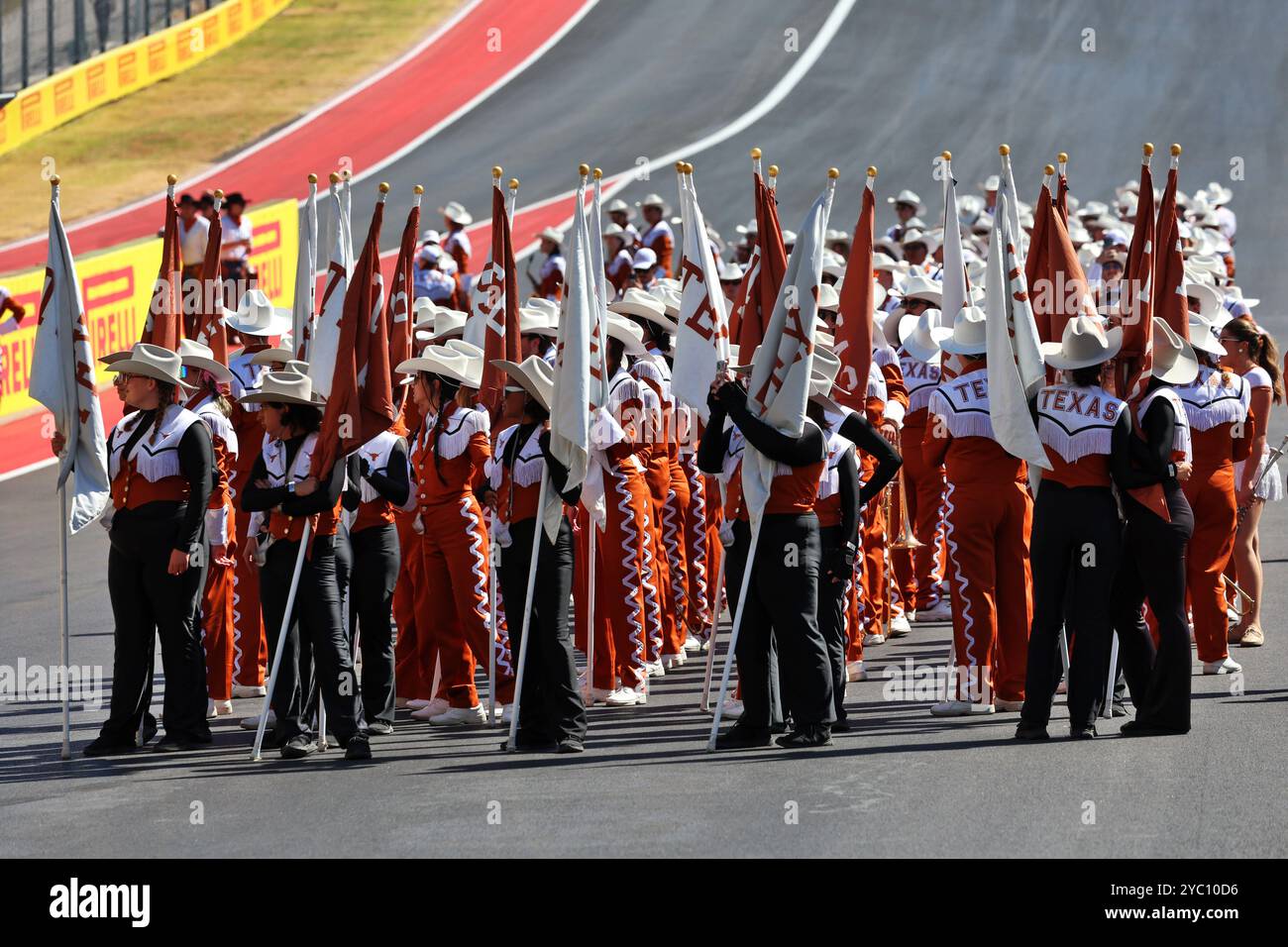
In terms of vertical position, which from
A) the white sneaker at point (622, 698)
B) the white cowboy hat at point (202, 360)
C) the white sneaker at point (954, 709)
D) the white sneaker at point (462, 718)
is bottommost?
the white sneaker at point (954, 709)

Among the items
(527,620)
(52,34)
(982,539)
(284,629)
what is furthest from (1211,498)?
(52,34)

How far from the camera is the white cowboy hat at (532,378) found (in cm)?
1145

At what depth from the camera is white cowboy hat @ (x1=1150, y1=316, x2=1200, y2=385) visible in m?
11.3

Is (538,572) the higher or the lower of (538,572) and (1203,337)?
the lower

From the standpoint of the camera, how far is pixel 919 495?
1398 cm

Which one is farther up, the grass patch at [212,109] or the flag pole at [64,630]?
the grass patch at [212,109]

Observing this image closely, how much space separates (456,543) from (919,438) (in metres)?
4.15

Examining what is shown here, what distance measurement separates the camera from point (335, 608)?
11.1 m

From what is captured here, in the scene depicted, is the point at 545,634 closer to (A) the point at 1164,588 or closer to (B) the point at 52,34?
(A) the point at 1164,588

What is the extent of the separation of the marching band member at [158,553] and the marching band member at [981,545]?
422 cm

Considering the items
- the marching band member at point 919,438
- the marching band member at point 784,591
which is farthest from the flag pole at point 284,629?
the marching band member at point 919,438

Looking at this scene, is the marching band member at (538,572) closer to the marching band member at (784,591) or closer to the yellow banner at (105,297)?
the marching band member at (784,591)

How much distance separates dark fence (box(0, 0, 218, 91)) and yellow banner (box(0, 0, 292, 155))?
0.28 metres

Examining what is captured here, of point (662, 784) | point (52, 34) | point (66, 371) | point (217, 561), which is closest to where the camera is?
point (662, 784)
